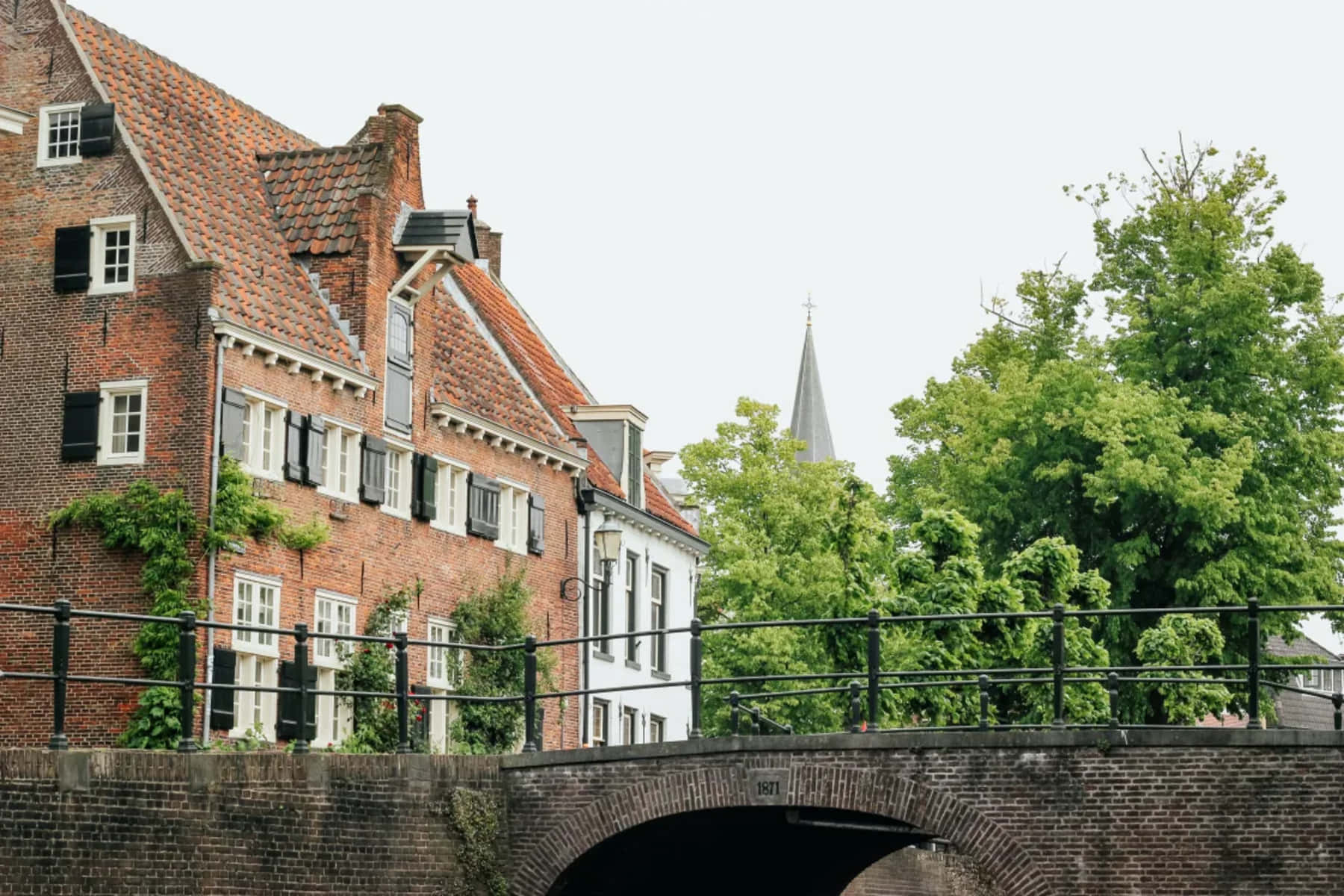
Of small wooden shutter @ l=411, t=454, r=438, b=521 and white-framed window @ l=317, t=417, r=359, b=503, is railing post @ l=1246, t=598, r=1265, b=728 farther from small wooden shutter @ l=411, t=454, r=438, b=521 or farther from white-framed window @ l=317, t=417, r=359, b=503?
small wooden shutter @ l=411, t=454, r=438, b=521

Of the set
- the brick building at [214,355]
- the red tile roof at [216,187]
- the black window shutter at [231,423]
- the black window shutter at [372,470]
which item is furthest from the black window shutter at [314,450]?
the black window shutter at [231,423]

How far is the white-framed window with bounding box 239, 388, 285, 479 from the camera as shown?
26.6m

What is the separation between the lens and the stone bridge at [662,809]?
663 inches

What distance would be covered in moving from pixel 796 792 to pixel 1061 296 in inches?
781

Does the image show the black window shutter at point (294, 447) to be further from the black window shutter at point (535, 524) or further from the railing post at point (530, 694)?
the railing post at point (530, 694)

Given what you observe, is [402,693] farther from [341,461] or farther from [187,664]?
[341,461]

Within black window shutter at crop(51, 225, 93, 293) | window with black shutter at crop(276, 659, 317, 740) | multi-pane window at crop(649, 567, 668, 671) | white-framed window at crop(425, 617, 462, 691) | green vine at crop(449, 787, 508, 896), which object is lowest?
green vine at crop(449, 787, 508, 896)

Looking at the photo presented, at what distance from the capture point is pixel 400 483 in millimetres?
29812

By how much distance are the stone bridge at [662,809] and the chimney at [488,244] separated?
1958cm

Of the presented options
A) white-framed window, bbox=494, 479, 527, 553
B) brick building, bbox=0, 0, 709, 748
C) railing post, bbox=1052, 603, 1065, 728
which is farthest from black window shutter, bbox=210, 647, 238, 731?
railing post, bbox=1052, 603, 1065, 728

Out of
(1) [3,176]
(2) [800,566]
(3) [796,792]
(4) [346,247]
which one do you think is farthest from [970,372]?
(3) [796,792]

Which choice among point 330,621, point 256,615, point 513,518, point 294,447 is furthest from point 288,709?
point 513,518

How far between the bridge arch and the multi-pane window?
1717 centimetres

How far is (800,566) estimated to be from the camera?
136 ft
